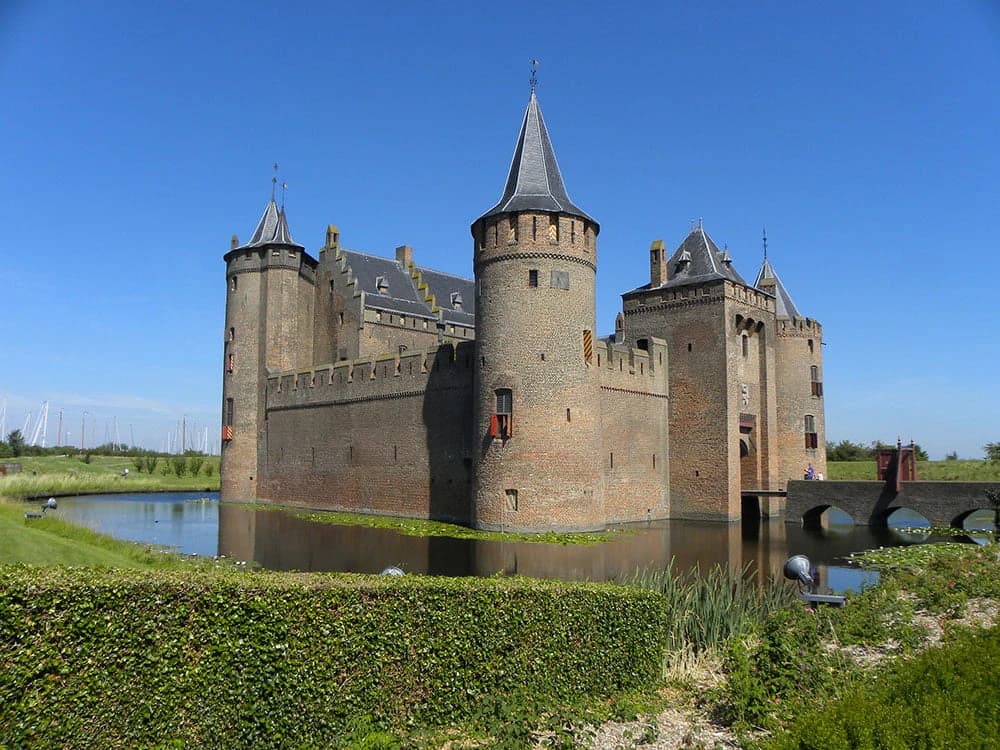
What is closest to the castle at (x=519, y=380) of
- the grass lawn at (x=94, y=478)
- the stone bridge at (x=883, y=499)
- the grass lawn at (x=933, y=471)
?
the stone bridge at (x=883, y=499)

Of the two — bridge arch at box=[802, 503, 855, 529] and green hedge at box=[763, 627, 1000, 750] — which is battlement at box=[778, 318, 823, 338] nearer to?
bridge arch at box=[802, 503, 855, 529]

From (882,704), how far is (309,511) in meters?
25.0

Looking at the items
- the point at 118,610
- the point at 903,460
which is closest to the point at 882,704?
the point at 118,610

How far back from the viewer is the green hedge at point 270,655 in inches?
194

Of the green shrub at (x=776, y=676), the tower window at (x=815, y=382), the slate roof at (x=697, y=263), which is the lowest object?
the green shrub at (x=776, y=676)

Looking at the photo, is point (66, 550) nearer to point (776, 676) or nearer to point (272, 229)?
point (776, 676)

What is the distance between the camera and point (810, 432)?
90.6 feet

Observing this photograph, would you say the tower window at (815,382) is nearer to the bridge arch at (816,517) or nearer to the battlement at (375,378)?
the bridge arch at (816,517)

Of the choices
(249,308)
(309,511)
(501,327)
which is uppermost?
(249,308)

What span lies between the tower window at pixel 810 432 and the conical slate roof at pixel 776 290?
3.68 meters

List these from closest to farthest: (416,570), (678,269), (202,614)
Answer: (202,614) → (416,570) → (678,269)

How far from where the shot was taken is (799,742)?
15.9ft

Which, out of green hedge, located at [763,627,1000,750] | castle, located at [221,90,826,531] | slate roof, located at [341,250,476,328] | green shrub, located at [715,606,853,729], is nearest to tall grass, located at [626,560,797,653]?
green shrub, located at [715,606,853,729]

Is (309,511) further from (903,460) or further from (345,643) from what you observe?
(345,643)
